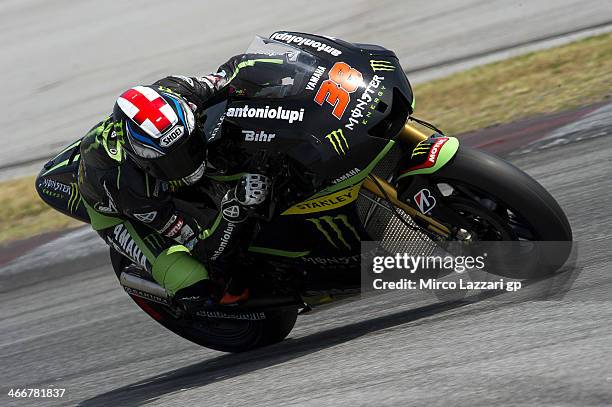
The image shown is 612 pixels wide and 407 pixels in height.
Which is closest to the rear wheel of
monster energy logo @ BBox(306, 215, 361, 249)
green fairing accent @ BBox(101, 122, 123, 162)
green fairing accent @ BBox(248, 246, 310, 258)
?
green fairing accent @ BBox(248, 246, 310, 258)

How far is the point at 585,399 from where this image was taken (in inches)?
122

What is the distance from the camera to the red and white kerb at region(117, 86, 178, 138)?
13.7 feet

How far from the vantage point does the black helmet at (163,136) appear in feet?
13.6

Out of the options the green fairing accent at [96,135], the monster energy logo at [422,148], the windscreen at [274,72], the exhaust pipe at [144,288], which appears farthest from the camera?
the exhaust pipe at [144,288]

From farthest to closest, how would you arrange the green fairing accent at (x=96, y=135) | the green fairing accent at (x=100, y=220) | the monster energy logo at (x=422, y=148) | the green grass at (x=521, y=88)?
the green grass at (x=521, y=88) → the green fairing accent at (x=100, y=220) → the green fairing accent at (x=96, y=135) → the monster energy logo at (x=422, y=148)

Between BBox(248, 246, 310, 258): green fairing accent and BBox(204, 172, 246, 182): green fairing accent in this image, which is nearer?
BBox(204, 172, 246, 182): green fairing accent

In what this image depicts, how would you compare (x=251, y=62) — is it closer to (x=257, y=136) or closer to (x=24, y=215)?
(x=257, y=136)

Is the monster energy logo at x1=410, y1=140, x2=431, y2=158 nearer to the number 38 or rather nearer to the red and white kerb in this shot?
the number 38

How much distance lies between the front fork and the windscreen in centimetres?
53

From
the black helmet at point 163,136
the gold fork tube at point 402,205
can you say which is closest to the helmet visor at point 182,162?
the black helmet at point 163,136

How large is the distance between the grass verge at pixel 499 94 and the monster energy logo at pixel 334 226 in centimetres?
358

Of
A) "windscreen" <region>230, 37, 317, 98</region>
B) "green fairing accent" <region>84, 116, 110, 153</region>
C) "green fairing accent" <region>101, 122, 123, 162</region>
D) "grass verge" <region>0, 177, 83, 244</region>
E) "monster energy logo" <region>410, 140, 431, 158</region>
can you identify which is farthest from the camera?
"grass verge" <region>0, 177, 83, 244</region>

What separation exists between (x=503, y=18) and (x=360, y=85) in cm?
662

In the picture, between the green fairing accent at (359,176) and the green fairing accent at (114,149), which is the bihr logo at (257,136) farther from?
the green fairing accent at (114,149)
